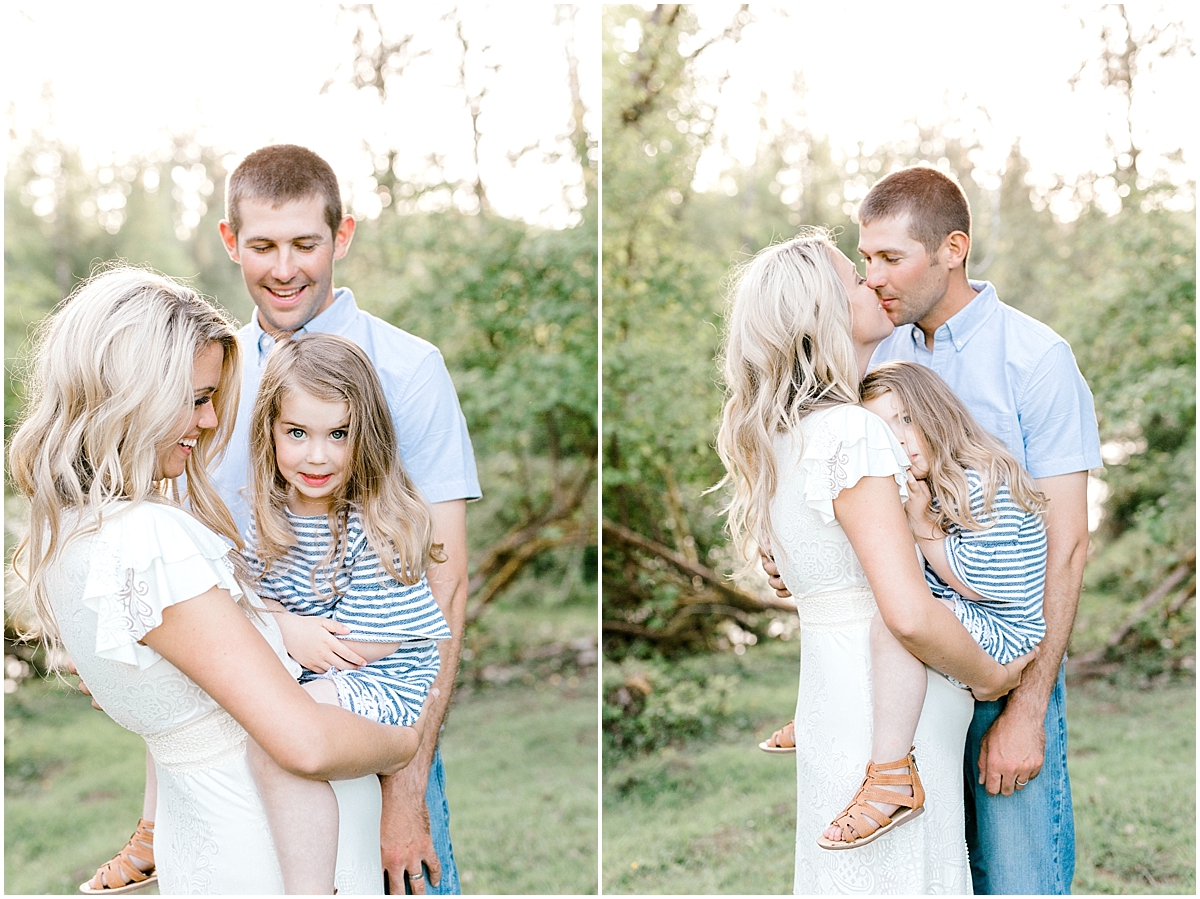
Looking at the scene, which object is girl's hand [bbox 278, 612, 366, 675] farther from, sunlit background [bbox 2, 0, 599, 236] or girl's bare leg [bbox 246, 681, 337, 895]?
sunlit background [bbox 2, 0, 599, 236]

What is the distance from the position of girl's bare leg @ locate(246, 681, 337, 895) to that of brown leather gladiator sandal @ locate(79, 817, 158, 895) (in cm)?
63

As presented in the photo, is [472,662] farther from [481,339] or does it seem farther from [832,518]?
[832,518]

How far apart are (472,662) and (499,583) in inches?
17.0

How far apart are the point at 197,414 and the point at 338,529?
371mm

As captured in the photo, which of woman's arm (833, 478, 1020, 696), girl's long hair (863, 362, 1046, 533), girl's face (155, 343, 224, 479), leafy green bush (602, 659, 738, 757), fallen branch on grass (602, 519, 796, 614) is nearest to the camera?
girl's face (155, 343, 224, 479)

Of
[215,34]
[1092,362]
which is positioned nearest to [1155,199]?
[1092,362]

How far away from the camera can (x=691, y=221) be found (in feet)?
16.6

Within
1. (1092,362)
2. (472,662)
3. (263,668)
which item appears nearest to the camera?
(263,668)

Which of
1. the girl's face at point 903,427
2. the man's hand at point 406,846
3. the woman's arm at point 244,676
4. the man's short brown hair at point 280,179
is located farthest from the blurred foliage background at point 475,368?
the woman's arm at point 244,676

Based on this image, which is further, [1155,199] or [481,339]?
[481,339]

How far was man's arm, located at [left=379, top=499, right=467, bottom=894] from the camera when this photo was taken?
7.18 feet

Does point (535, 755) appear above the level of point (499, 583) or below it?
below

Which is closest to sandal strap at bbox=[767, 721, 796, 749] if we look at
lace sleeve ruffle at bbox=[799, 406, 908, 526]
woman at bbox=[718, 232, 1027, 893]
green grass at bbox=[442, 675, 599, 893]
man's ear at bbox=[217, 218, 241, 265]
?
woman at bbox=[718, 232, 1027, 893]

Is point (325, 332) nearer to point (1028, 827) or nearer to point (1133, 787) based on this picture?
point (1028, 827)
